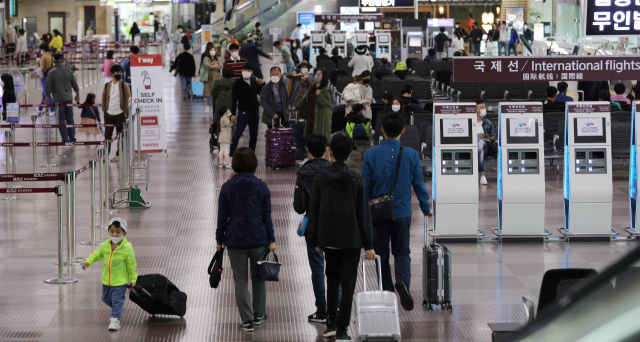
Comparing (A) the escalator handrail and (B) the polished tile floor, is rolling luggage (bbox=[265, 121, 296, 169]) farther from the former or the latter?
(A) the escalator handrail

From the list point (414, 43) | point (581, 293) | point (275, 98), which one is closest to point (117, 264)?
point (581, 293)

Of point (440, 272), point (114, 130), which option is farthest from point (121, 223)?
point (114, 130)

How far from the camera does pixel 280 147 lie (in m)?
13.8

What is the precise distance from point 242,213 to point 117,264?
1.11m

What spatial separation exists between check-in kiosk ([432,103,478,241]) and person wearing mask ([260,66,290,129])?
5.44 metres

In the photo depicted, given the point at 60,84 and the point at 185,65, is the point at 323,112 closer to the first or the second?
the point at 60,84

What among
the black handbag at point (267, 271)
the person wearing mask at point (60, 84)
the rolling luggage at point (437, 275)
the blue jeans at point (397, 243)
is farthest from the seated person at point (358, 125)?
the black handbag at point (267, 271)

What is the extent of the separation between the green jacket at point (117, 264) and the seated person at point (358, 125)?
27.8 ft

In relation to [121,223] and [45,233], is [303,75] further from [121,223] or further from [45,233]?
[121,223]

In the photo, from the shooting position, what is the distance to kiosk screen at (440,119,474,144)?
854 centimetres

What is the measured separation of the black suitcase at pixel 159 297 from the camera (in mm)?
6371

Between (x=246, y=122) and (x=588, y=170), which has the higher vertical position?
(x=246, y=122)

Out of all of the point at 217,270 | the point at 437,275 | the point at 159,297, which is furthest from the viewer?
the point at 437,275

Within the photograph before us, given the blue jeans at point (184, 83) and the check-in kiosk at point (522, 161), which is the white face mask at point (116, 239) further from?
the blue jeans at point (184, 83)
